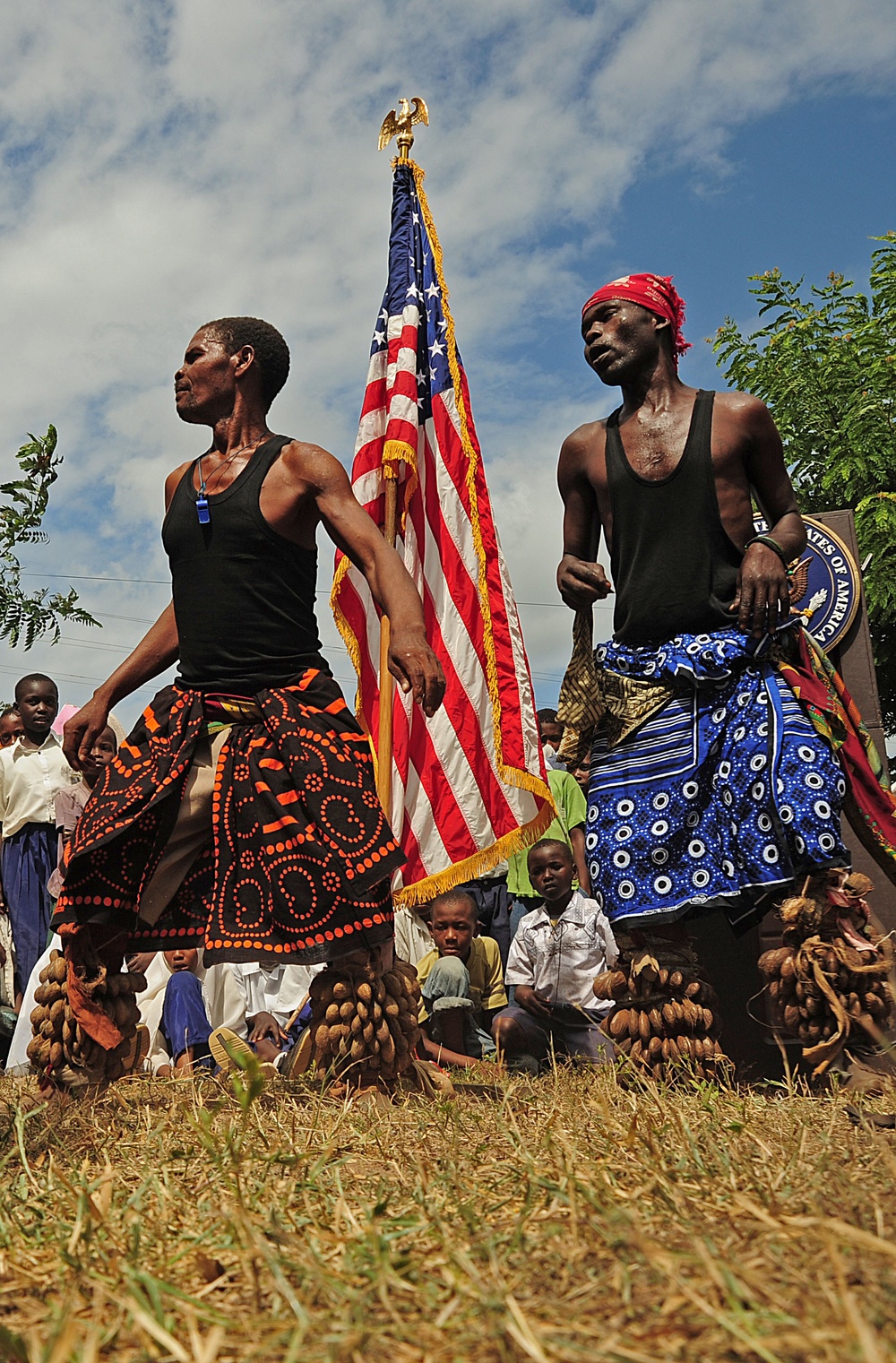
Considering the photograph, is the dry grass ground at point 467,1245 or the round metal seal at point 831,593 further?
the round metal seal at point 831,593

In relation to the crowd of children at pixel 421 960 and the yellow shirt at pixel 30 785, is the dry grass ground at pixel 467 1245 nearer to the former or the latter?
the crowd of children at pixel 421 960

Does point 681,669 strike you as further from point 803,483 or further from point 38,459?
point 803,483

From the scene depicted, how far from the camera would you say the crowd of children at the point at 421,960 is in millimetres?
5734

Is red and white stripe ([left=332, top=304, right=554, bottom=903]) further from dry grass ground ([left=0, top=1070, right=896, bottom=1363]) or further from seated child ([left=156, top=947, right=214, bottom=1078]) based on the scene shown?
dry grass ground ([left=0, top=1070, right=896, bottom=1363])

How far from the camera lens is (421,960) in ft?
21.3

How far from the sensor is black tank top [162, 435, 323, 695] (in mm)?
3531

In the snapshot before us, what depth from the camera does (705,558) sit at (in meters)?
3.54

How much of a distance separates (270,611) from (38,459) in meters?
3.55

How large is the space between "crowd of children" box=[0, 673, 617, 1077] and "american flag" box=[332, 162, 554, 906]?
863 mm

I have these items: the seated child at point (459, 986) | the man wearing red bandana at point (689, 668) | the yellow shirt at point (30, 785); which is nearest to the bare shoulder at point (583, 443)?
the man wearing red bandana at point (689, 668)

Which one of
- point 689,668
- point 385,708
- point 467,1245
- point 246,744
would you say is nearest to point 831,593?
point 689,668

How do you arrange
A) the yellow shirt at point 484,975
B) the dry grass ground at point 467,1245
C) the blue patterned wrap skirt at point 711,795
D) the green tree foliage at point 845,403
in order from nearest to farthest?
the dry grass ground at point 467,1245, the blue patterned wrap skirt at point 711,795, the yellow shirt at point 484,975, the green tree foliage at point 845,403

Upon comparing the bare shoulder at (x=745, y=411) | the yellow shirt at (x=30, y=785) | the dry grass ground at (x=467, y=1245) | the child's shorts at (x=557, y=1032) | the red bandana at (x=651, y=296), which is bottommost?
the child's shorts at (x=557, y=1032)

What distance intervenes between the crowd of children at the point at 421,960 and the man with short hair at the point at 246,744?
4.04 feet
